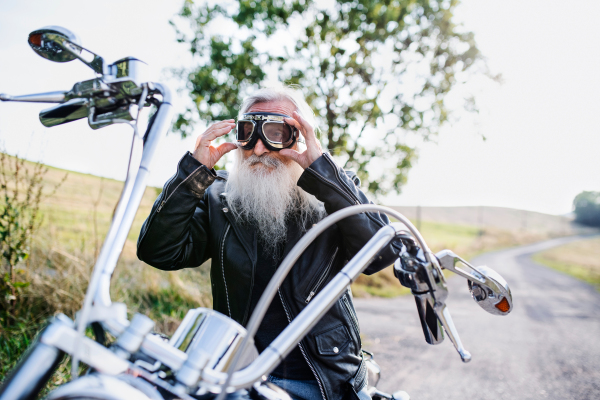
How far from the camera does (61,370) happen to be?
297 centimetres

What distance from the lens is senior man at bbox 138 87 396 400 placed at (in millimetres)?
1703

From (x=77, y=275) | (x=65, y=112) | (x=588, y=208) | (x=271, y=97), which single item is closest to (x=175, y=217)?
(x=65, y=112)

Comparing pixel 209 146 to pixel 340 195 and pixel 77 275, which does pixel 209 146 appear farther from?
pixel 77 275

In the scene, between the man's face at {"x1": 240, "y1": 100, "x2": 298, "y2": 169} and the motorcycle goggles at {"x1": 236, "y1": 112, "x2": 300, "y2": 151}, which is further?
the man's face at {"x1": 240, "y1": 100, "x2": 298, "y2": 169}

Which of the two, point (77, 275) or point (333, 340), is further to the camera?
point (77, 275)

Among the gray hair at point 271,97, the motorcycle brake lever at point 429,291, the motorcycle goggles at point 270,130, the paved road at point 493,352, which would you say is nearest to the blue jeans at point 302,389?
the motorcycle brake lever at point 429,291

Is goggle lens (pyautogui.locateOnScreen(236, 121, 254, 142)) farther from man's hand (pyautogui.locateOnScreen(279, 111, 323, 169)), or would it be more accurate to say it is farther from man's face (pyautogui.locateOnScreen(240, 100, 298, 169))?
man's hand (pyautogui.locateOnScreen(279, 111, 323, 169))

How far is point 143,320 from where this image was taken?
2.66ft

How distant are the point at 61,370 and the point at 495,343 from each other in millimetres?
5335

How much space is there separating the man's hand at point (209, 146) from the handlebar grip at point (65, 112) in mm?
756

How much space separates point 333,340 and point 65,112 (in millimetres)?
1369

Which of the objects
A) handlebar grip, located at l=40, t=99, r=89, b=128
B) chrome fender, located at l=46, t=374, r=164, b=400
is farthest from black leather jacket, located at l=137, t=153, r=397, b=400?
chrome fender, located at l=46, t=374, r=164, b=400

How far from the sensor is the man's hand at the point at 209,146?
1.76 meters

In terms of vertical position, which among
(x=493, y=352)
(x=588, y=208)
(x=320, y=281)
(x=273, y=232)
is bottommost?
(x=588, y=208)
